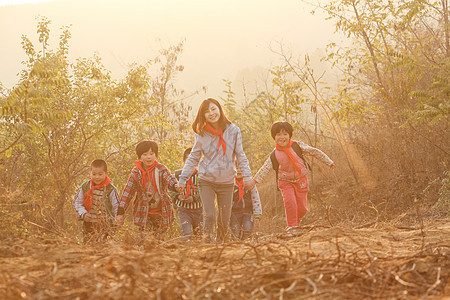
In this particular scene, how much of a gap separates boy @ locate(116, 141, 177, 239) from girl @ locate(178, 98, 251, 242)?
0.56m

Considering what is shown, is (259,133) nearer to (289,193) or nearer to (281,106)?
(281,106)

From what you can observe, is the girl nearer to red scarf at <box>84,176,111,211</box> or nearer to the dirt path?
red scarf at <box>84,176,111,211</box>

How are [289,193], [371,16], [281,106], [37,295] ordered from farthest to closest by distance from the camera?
[281,106]
[371,16]
[289,193]
[37,295]

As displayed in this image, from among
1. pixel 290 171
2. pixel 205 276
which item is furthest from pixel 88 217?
pixel 205 276

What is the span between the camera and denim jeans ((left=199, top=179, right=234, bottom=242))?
19.9ft

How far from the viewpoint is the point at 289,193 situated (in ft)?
23.6

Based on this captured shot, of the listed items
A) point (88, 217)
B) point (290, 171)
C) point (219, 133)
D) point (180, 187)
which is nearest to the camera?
point (180, 187)

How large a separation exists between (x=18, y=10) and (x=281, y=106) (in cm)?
18693

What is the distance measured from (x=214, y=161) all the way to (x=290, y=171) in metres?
1.57

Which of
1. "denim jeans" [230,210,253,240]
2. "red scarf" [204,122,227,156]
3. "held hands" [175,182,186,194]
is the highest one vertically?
"red scarf" [204,122,227,156]

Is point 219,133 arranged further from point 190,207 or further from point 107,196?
point 107,196

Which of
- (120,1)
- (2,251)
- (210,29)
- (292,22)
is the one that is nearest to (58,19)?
(120,1)

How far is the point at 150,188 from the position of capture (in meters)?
6.59

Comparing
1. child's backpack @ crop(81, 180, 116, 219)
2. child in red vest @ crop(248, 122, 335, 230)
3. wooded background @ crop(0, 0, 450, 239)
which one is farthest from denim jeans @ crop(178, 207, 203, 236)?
wooded background @ crop(0, 0, 450, 239)
